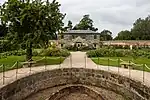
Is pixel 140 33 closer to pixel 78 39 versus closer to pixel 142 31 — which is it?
pixel 142 31

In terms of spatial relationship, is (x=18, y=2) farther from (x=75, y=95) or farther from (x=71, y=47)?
(x=71, y=47)

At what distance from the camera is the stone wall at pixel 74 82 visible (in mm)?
13189

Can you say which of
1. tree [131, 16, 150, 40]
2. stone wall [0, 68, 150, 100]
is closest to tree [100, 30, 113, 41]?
tree [131, 16, 150, 40]

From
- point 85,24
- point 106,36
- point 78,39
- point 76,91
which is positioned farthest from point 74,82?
point 106,36

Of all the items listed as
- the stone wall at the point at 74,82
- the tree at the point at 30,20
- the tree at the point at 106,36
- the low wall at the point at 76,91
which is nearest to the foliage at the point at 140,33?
the tree at the point at 106,36

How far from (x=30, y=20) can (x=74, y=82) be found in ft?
24.9

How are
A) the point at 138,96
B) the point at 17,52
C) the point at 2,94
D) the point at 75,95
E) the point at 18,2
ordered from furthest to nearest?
1. the point at 17,52
2. the point at 18,2
3. the point at 75,95
4. the point at 138,96
5. the point at 2,94

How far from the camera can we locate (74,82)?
1994 centimetres

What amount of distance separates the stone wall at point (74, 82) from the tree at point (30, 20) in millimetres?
4839

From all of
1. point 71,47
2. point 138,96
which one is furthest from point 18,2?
point 71,47

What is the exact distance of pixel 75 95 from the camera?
53.1 ft

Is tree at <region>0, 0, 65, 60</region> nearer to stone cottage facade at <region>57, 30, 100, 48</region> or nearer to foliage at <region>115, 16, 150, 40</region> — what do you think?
stone cottage facade at <region>57, 30, 100, 48</region>

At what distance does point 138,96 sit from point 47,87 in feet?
24.0

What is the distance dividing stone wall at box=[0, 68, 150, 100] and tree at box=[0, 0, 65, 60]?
15.9 ft
